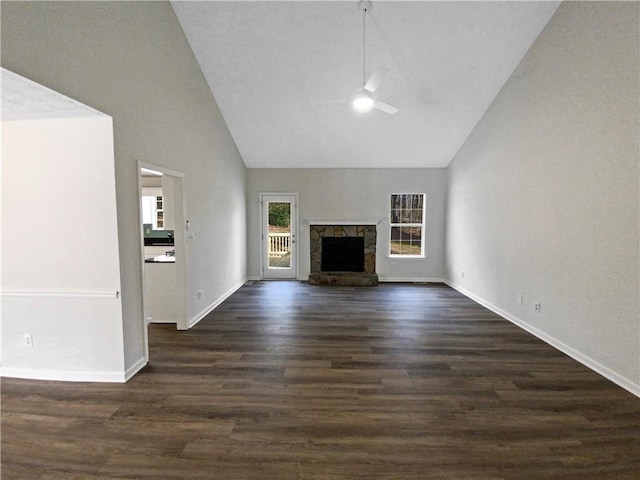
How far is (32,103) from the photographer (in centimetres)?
218

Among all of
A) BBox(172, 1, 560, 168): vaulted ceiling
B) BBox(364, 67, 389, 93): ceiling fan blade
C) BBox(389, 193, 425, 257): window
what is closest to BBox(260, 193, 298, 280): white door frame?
BBox(172, 1, 560, 168): vaulted ceiling

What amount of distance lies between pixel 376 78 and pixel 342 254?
4.26m

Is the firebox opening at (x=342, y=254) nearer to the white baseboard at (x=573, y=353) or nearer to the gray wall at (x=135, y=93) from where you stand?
the gray wall at (x=135, y=93)

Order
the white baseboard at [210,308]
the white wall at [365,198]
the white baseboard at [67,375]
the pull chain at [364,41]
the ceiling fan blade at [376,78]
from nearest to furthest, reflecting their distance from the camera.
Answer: the white baseboard at [67,375]
the ceiling fan blade at [376,78]
the pull chain at [364,41]
the white baseboard at [210,308]
the white wall at [365,198]

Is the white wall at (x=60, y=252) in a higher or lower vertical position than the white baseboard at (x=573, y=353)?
higher

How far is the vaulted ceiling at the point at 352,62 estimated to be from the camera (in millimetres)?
3371

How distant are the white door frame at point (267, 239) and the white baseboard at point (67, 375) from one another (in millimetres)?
4259

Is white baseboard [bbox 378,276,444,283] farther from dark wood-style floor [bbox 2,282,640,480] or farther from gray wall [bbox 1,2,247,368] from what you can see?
gray wall [bbox 1,2,247,368]

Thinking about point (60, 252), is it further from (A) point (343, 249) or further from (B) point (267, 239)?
(A) point (343, 249)


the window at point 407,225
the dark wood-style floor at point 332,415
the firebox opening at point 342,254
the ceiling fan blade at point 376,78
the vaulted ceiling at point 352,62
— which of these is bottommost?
the dark wood-style floor at point 332,415

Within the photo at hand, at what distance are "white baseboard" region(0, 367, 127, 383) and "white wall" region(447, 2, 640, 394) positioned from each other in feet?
14.4

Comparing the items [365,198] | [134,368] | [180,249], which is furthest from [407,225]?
[134,368]

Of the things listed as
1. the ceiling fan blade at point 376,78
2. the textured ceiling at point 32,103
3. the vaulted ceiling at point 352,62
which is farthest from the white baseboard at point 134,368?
the ceiling fan blade at point 376,78

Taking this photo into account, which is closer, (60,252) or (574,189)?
(60,252)
